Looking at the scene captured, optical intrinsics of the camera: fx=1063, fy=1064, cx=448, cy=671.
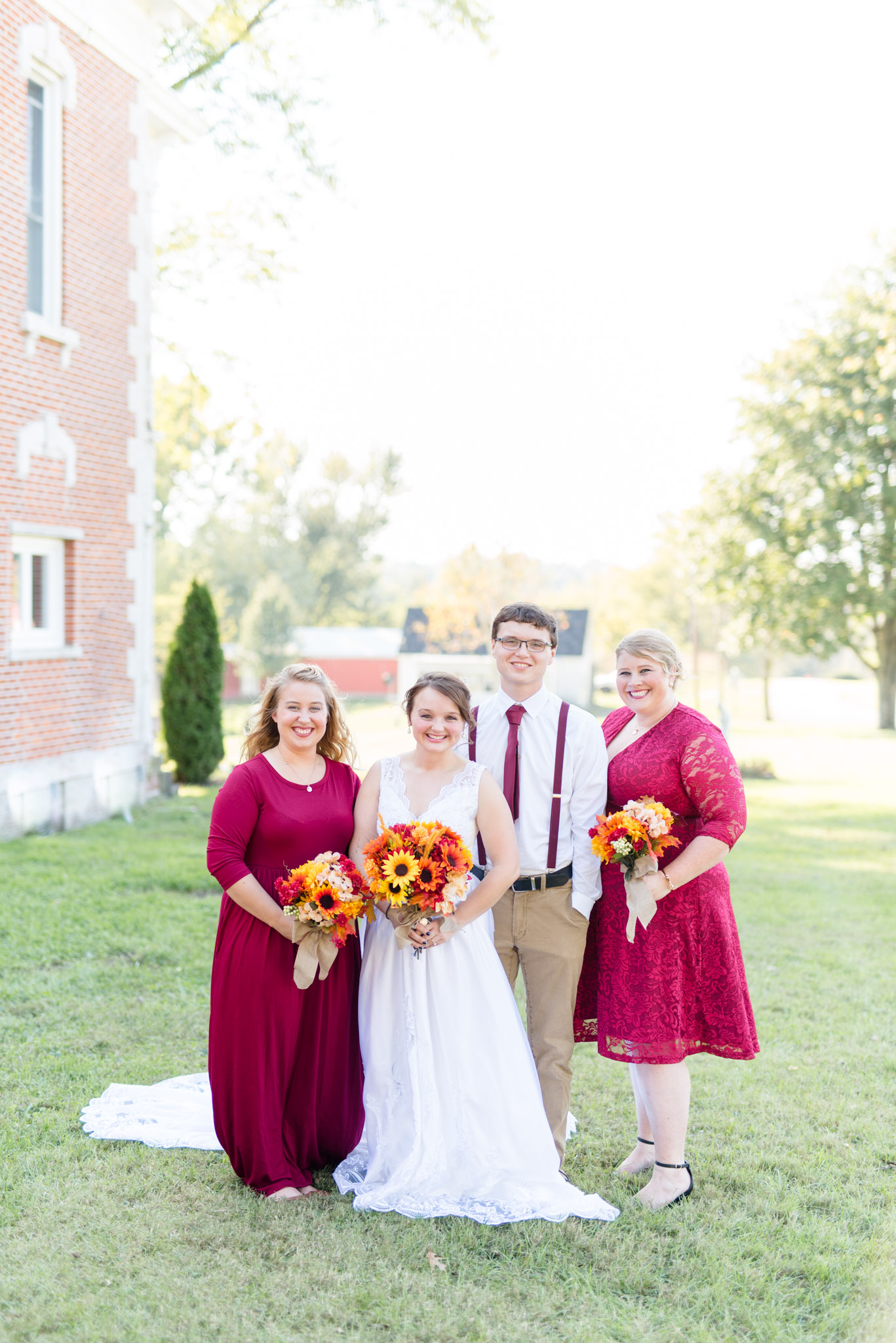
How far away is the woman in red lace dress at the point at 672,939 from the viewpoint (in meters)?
4.12

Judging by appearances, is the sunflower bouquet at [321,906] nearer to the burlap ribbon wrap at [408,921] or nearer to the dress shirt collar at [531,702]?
the burlap ribbon wrap at [408,921]

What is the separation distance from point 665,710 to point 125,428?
441 inches

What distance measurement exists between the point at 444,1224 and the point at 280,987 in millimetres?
1089

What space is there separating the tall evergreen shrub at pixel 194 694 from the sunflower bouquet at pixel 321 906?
518 inches

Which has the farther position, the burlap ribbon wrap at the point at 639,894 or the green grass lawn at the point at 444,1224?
the burlap ribbon wrap at the point at 639,894

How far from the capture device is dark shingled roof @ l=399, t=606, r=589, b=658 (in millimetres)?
49875

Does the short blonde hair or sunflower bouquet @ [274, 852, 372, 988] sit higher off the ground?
the short blonde hair

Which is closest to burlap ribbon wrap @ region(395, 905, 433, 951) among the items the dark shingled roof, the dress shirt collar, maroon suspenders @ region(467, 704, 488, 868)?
maroon suspenders @ region(467, 704, 488, 868)

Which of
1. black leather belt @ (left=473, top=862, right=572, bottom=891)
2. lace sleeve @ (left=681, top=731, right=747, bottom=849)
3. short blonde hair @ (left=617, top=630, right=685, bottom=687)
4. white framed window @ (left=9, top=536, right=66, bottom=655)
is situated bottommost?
black leather belt @ (left=473, top=862, right=572, bottom=891)

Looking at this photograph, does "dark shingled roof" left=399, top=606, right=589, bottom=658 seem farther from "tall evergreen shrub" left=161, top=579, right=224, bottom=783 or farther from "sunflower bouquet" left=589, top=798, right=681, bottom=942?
"sunflower bouquet" left=589, top=798, right=681, bottom=942

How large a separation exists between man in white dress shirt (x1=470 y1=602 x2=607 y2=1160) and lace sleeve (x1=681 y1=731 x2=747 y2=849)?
0.38m

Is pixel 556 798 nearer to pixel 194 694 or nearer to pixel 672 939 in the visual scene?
pixel 672 939

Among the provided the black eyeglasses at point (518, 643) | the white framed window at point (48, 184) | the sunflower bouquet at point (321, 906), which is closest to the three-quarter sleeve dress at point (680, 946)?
the black eyeglasses at point (518, 643)

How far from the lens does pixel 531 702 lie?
4438mm
